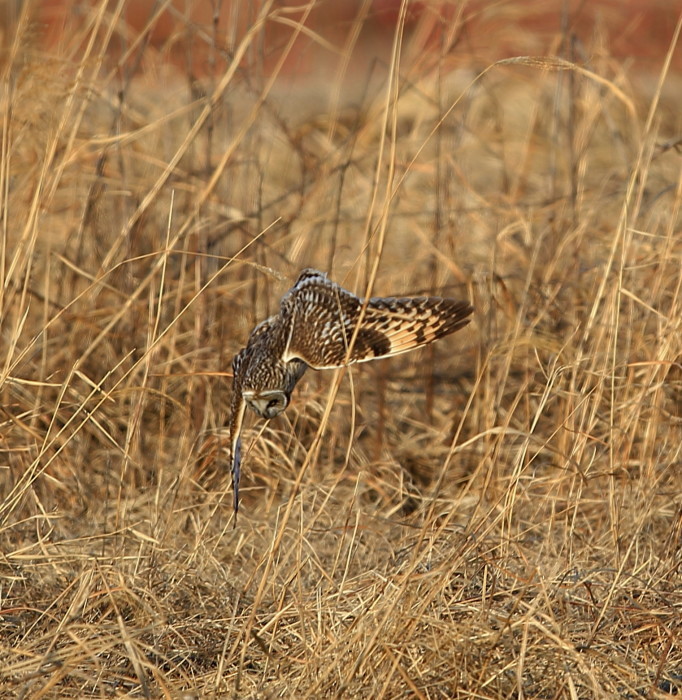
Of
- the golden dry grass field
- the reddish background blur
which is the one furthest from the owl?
the reddish background blur

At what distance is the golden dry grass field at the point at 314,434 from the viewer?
188 cm

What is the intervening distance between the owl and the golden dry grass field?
113mm

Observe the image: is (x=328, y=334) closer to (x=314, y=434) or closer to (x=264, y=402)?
(x=264, y=402)

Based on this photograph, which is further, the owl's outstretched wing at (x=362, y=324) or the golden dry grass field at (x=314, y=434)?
the owl's outstretched wing at (x=362, y=324)

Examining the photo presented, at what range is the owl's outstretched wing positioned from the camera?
2273mm

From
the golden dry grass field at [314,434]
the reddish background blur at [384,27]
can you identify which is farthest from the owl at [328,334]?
the reddish background blur at [384,27]

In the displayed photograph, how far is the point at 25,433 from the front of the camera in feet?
9.03

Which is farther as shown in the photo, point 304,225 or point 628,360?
point 304,225

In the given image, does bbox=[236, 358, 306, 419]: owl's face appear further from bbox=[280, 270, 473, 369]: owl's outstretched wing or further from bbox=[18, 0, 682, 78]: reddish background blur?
bbox=[18, 0, 682, 78]: reddish background blur

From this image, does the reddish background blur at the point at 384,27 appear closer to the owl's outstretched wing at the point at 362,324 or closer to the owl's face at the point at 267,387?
the owl's outstretched wing at the point at 362,324

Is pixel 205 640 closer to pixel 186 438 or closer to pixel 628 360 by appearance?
pixel 186 438

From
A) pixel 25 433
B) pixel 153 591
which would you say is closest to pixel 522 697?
pixel 153 591

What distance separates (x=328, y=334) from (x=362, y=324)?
0.08m

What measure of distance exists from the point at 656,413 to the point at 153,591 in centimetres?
135
